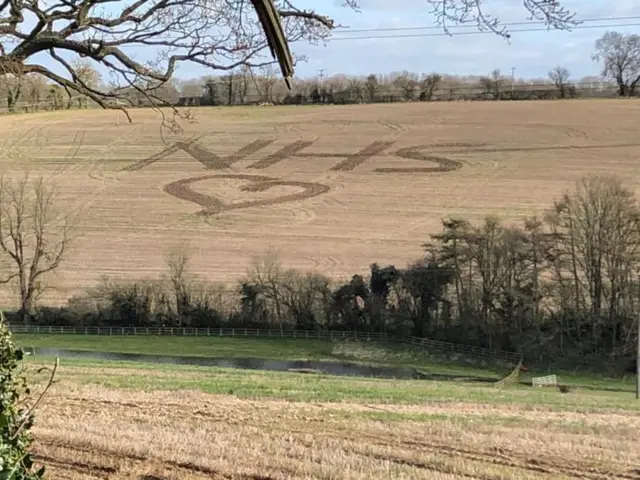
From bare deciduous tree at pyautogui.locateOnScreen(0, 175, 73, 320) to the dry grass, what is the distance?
77.3ft

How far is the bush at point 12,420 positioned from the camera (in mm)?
3400

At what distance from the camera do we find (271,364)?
28.0 metres

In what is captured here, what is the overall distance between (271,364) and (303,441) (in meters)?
19.6

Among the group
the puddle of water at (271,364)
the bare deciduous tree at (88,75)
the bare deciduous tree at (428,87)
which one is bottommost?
the puddle of water at (271,364)

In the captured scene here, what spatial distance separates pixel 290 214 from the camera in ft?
133

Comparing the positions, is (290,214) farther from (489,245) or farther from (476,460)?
(476,460)

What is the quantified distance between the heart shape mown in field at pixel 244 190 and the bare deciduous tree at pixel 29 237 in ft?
22.8

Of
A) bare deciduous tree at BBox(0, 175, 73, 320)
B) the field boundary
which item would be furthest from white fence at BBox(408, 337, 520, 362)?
bare deciduous tree at BBox(0, 175, 73, 320)

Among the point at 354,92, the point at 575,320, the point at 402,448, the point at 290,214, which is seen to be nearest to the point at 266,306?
the point at 290,214

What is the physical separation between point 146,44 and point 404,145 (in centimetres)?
4340

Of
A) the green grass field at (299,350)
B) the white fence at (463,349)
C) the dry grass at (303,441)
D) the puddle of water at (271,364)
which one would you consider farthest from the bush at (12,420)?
the white fence at (463,349)

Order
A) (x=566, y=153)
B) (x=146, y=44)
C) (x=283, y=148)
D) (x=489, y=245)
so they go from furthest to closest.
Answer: (x=283, y=148) < (x=566, y=153) < (x=489, y=245) < (x=146, y=44)

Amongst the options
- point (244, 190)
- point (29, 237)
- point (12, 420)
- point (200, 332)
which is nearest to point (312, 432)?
point (12, 420)

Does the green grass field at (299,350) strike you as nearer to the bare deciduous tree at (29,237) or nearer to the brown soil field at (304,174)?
the bare deciduous tree at (29,237)
